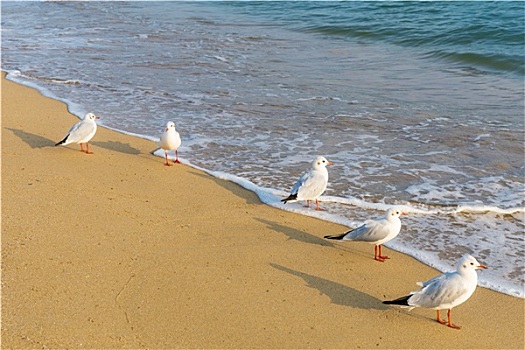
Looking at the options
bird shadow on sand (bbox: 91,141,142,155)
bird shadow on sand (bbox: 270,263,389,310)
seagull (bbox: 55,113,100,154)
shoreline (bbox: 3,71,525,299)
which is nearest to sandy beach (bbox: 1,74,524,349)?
bird shadow on sand (bbox: 270,263,389,310)

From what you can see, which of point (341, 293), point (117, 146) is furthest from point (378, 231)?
point (117, 146)

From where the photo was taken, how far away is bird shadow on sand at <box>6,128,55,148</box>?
7344 mm

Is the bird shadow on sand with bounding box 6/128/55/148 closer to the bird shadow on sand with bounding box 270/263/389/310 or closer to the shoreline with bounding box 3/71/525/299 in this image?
the shoreline with bounding box 3/71/525/299

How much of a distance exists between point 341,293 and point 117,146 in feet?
14.2

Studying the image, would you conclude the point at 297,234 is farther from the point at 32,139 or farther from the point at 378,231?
the point at 32,139

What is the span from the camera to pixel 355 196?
651cm

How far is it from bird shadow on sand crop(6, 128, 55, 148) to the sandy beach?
946mm

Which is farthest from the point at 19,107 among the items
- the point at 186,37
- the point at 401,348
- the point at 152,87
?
the point at 186,37

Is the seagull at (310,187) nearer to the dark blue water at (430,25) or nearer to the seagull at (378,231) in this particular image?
the seagull at (378,231)

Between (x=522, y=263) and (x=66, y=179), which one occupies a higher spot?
(x=66, y=179)

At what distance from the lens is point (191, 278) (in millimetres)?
4504

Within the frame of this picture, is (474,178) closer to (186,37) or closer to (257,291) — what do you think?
(257,291)

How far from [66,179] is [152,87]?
5.49m

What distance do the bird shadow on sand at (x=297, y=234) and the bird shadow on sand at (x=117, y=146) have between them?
265 centimetres
